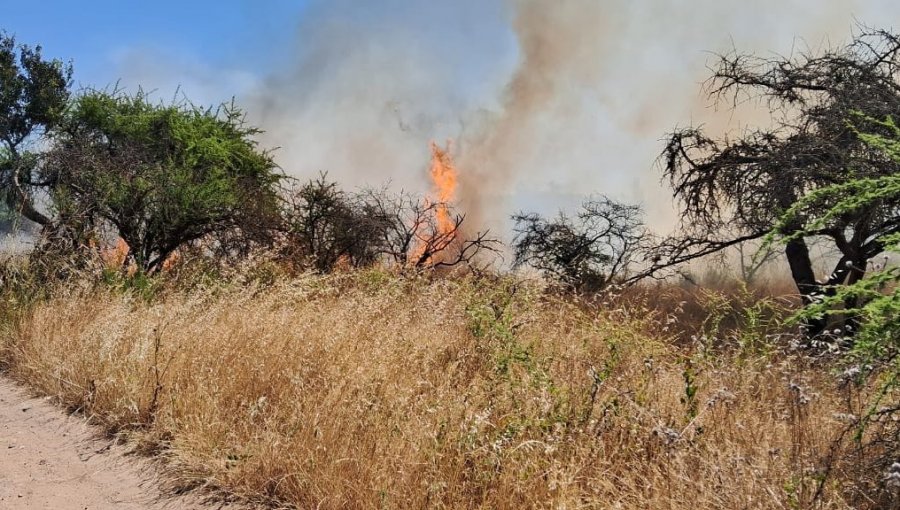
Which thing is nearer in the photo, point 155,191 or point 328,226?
point 155,191

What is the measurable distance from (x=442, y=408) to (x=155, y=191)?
9.56 metres

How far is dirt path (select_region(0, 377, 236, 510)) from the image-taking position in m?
3.74

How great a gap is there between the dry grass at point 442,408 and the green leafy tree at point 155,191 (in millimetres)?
5084

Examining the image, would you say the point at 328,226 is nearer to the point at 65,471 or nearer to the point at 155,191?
the point at 155,191

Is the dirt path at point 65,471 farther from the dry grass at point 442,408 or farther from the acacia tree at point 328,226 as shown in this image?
the acacia tree at point 328,226

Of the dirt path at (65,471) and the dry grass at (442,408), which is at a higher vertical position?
the dry grass at (442,408)

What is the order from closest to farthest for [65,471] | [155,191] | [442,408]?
[442,408], [65,471], [155,191]

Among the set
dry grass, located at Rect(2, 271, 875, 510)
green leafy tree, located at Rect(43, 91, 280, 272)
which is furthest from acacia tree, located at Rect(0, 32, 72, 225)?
dry grass, located at Rect(2, 271, 875, 510)

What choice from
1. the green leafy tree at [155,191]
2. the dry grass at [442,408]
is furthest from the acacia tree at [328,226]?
the dry grass at [442,408]

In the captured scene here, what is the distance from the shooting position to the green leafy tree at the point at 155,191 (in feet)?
36.5

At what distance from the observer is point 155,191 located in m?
11.2

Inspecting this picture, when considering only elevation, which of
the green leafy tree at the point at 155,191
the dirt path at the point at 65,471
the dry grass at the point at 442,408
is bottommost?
the dirt path at the point at 65,471

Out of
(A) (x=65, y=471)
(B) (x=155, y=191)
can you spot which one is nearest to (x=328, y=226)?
(B) (x=155, y=191)

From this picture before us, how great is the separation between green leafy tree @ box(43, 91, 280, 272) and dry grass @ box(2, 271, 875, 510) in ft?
16.7
